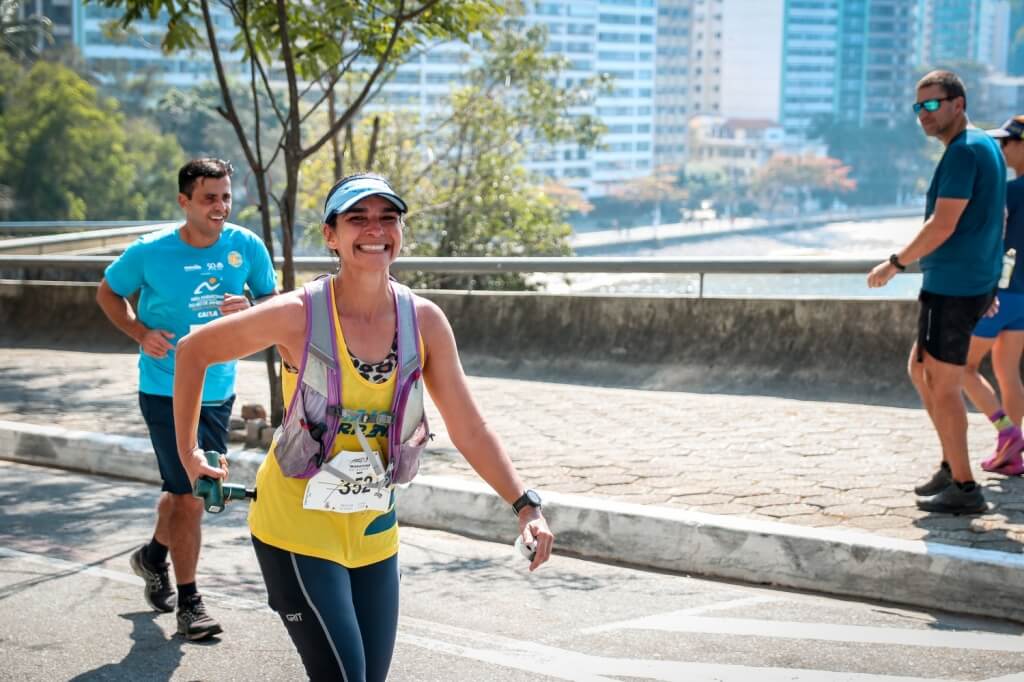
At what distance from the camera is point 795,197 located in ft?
535

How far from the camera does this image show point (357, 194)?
3.39 metres

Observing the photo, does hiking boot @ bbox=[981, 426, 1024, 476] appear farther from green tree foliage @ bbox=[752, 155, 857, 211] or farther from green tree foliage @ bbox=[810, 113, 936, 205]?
green tree foliage @ bbox=[752, 155, 857, 211]

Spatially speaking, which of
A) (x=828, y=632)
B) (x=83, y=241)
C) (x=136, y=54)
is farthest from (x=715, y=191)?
(x=828, y=632)

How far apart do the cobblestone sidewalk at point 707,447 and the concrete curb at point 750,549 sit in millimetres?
314

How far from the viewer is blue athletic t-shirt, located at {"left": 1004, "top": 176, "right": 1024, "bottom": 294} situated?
24.7 feet

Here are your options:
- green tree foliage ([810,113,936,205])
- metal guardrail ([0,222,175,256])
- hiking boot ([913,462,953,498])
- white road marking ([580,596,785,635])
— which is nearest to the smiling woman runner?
white road marking ([580,596,785,635])

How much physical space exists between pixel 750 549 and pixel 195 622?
2.43 meters

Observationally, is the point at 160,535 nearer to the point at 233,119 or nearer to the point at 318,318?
the point at 318,318

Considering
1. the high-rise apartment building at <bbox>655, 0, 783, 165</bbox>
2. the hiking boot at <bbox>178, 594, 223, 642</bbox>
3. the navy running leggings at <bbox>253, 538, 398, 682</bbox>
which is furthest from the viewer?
the high-rise apartment building at <bbox>655, 0, 783, 165</bbox>

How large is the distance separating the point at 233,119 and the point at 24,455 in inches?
100

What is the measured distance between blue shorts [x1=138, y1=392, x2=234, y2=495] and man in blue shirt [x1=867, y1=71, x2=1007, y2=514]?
306 cm

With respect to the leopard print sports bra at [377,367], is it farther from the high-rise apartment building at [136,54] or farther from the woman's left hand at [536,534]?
the high-rise apartment building at [136,54]

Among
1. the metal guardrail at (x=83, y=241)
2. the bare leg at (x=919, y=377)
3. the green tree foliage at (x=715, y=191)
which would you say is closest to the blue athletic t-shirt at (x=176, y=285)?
the bare leg at (x=919, y=377)

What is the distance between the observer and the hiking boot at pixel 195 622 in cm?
523
